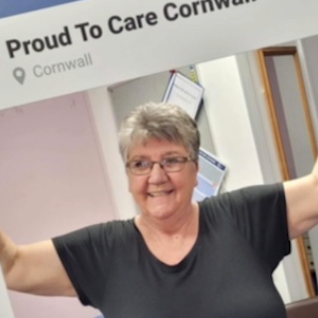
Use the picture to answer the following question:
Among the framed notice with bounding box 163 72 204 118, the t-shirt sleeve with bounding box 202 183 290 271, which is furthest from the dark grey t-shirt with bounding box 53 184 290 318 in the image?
the framed notice with bounding box 163 72 204 118

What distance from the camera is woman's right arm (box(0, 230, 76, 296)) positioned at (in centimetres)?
75

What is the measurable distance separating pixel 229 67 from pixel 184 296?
976 millimetres

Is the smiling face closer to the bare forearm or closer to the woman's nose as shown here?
the woman's nose

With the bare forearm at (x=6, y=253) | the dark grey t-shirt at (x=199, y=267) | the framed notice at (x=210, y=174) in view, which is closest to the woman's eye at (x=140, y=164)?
the dark grey t-shirt at (x=199, y=267)

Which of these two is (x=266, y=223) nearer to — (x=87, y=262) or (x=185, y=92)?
(x=87, y=262)

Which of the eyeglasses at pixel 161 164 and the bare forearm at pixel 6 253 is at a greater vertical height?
the eyeglasses at pixel 161 164

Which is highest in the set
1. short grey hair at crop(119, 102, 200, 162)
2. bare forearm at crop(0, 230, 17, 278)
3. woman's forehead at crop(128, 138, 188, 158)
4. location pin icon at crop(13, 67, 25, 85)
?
location pin icon at crop(13, 67, 25, 85)

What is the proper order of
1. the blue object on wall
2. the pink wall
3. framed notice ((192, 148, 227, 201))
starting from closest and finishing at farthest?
the blue object on wall → the pink wall → framed notice ((192, 148, 227, 201))

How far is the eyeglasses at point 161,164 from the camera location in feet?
2.52

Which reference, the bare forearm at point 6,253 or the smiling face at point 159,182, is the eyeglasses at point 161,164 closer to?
the smiling face at point 159,182

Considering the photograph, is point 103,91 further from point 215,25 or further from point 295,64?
point 215,25

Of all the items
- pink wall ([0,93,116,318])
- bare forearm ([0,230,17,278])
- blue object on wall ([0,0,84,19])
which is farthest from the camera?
pink wall ([0,93,116,318])

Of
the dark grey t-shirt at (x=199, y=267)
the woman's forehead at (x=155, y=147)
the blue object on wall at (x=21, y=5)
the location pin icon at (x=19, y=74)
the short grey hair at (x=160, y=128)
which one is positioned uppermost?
the blue object on wall at (x=21, y=5)

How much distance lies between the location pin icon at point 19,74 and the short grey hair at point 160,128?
Answer: 0.22 meters
